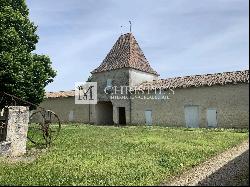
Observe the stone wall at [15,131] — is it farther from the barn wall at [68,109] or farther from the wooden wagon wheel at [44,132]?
the barn wall at [68,109]

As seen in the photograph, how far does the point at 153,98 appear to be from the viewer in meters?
28.0

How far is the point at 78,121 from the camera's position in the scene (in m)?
35.2

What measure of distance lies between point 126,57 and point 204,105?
36.1 ft

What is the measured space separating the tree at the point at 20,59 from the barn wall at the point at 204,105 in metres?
10.4

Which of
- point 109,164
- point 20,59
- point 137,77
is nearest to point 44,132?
point 109,164

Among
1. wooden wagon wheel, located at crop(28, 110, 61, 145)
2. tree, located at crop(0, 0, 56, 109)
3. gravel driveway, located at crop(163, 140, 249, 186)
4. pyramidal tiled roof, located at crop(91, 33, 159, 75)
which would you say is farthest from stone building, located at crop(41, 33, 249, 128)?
gravel driveway, located at crop(163, 140, 249, 186)

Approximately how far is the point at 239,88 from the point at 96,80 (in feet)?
53.9

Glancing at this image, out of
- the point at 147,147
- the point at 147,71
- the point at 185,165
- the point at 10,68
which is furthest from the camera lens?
the point at 147,71

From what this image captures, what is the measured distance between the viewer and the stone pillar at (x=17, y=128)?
11734 mm

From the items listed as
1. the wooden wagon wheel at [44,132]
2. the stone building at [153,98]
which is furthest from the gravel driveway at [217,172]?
the stone building at [153,98]

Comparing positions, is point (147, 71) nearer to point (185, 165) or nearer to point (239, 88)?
point (239, 88)

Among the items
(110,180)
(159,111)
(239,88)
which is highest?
(239,88)

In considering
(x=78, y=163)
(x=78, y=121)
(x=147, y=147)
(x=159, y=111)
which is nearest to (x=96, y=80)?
(x=78, y=121)

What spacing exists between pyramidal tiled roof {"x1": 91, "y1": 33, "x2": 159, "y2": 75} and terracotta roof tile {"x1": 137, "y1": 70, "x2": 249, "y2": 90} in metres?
2.70
